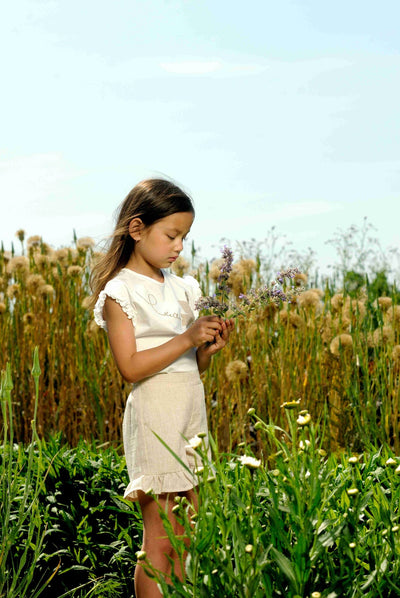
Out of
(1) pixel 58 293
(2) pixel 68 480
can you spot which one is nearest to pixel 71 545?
(2) pixel 68 480

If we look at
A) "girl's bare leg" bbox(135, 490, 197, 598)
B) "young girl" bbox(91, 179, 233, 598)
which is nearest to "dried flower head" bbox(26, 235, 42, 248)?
"young girl" bbox(91, 179, 233, 598)

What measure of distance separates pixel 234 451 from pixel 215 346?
1.96 meters

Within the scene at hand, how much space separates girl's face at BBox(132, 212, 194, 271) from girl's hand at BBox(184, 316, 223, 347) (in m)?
0.27

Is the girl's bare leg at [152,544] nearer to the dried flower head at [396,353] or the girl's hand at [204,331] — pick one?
the girl's hand at [204,331]

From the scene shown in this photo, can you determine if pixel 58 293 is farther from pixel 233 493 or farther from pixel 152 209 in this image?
pixel 233 493

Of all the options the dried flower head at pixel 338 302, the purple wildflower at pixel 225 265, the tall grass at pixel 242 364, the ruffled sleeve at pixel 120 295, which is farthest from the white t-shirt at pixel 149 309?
the dried flower head at pixel 338 302

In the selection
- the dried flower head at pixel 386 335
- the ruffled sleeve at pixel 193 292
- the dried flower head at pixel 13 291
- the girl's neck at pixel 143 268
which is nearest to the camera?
the girl's neck at pixel 143 268

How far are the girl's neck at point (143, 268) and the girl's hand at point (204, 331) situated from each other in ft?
1.05

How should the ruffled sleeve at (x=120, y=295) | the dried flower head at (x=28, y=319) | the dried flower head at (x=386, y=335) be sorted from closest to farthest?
the ruffled sleeve at (x=120, y=295) → the dried flower head at (x=386, y=335) → the dried flower head at (x=28, y=319)

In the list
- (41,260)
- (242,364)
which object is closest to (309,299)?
(242,364)

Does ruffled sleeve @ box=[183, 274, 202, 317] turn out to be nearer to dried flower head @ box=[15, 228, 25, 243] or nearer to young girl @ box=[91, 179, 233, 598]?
young girl @ box=[91, 179, 233, 598]

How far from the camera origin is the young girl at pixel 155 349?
2244 millimetres

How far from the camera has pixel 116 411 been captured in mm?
4410

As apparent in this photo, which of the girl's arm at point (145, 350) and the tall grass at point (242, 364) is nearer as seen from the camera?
the girl's arm at point (145, 350)
